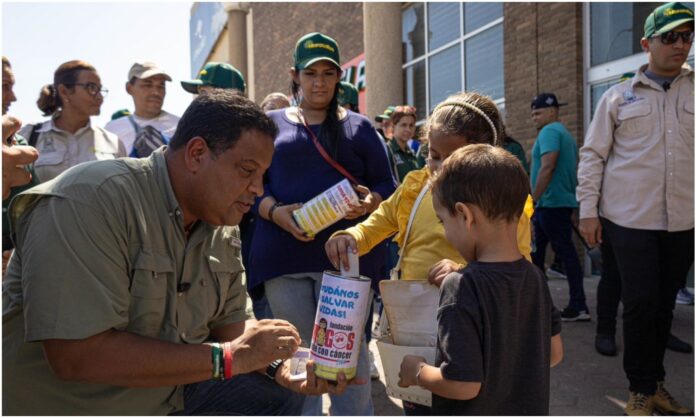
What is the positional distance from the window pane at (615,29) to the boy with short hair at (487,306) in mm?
6199

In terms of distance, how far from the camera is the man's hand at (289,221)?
282 cm

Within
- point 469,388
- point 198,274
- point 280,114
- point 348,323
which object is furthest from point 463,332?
point 280,114

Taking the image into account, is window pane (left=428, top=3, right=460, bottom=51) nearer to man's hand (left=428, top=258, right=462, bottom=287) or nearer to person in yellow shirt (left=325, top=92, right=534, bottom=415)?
person in yellow shirt (left=325, top=92, right=534, bottom=415)

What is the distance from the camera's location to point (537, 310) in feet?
6.05

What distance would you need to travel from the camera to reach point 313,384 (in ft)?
6.82

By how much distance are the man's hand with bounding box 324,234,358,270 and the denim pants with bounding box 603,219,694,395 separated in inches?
77.4

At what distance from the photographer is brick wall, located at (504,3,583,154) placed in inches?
299

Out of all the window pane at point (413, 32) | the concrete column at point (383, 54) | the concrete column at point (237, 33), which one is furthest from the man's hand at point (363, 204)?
the concrete column at point (237, 33)

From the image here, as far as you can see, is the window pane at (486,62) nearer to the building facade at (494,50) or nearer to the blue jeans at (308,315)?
the building facade at (494,50)

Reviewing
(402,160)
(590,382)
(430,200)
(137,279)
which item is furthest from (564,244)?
(137,279)

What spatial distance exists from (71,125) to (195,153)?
268cm

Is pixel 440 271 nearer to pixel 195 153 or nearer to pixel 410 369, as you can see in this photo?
pixel 410 369

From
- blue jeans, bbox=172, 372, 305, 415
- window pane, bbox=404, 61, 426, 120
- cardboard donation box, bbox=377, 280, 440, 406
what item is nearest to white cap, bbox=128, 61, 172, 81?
blue jeans, bbox=172, 372, 305, 415

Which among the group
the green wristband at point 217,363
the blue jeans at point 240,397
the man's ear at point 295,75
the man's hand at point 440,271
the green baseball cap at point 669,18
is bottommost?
the blue jeans at point 240,397
